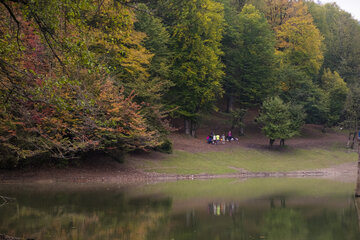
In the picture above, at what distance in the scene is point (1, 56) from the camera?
1212 centimetres

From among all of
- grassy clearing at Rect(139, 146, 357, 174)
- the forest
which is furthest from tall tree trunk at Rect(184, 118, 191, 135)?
grassy clearing at Rect(139, 146, 357, 174)

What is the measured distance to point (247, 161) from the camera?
4297 cm

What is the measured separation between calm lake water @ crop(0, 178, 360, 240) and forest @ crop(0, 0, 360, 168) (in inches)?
117

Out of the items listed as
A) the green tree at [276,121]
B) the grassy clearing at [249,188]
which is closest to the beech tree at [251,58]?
the green tree at [276,121]

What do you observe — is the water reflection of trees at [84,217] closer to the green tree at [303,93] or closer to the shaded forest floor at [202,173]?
the shaded forest floor at [202,173]

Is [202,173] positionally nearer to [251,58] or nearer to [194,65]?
[194,65]

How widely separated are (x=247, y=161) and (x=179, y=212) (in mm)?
23512

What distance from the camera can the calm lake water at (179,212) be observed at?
16.0 metres

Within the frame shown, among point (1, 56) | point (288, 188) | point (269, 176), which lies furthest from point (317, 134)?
point (1, 56)

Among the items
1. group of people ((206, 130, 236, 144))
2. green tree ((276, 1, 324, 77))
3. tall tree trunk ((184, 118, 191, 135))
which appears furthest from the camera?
green tree ((276, 1, 324, 77))

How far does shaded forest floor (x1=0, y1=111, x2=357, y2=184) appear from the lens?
31.4 m

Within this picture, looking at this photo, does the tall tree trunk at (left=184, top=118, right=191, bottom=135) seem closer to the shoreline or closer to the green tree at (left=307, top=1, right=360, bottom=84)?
the shoreline

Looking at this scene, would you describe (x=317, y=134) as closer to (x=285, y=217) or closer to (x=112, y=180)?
(x=112, y=180)

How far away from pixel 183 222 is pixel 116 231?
3279 millimetres
